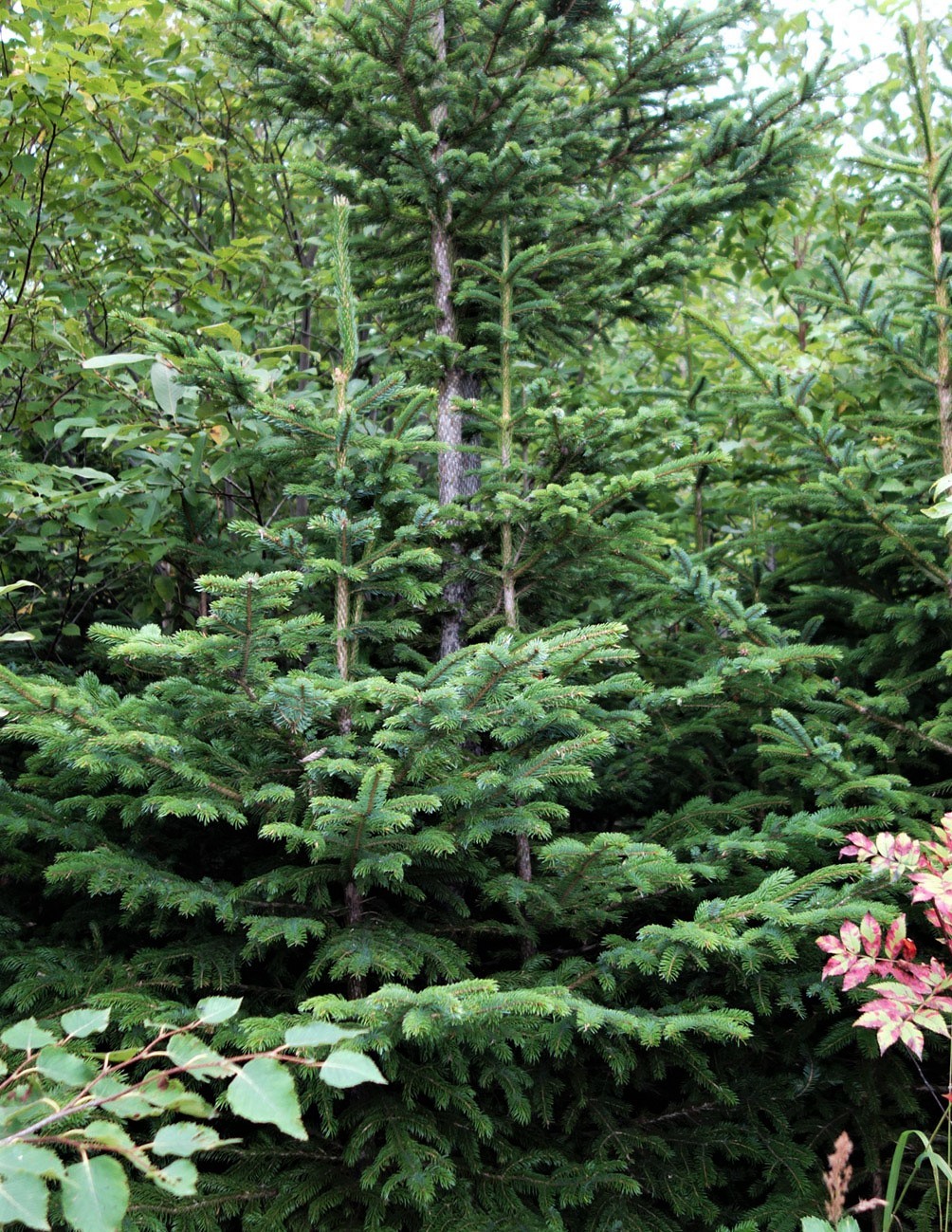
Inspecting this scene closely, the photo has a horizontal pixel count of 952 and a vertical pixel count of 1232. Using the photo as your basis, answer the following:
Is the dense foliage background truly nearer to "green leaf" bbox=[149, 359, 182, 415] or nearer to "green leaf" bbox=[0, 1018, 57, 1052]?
"green leaf" bbox=[149, 359, 182, 415]

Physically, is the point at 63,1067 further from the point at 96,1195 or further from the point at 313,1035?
the point at 313,1035

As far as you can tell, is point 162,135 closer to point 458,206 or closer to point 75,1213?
point 458,206

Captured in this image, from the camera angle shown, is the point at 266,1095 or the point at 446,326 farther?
the point at 446,326

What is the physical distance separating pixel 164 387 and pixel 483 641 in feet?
3.96

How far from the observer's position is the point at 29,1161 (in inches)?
40.2

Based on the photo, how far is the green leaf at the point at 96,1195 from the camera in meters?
0.97

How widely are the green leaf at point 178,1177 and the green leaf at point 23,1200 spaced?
11 cm

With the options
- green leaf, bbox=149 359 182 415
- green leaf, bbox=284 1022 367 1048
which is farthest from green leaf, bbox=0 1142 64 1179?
green leaf, bbox=149 359 182 415

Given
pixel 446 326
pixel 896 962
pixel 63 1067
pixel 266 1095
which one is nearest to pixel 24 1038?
pixel 63 1067

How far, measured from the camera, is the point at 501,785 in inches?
75.8

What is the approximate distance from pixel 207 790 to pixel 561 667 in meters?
0.84

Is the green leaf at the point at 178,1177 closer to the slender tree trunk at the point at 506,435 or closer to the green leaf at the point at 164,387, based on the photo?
the slender tree trunk at the point at 506,435

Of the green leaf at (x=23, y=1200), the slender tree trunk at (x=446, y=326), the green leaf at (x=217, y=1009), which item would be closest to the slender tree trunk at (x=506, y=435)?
the slender tree trunk at (x=446, y=326)

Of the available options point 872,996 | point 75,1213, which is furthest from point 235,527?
point 872,996
